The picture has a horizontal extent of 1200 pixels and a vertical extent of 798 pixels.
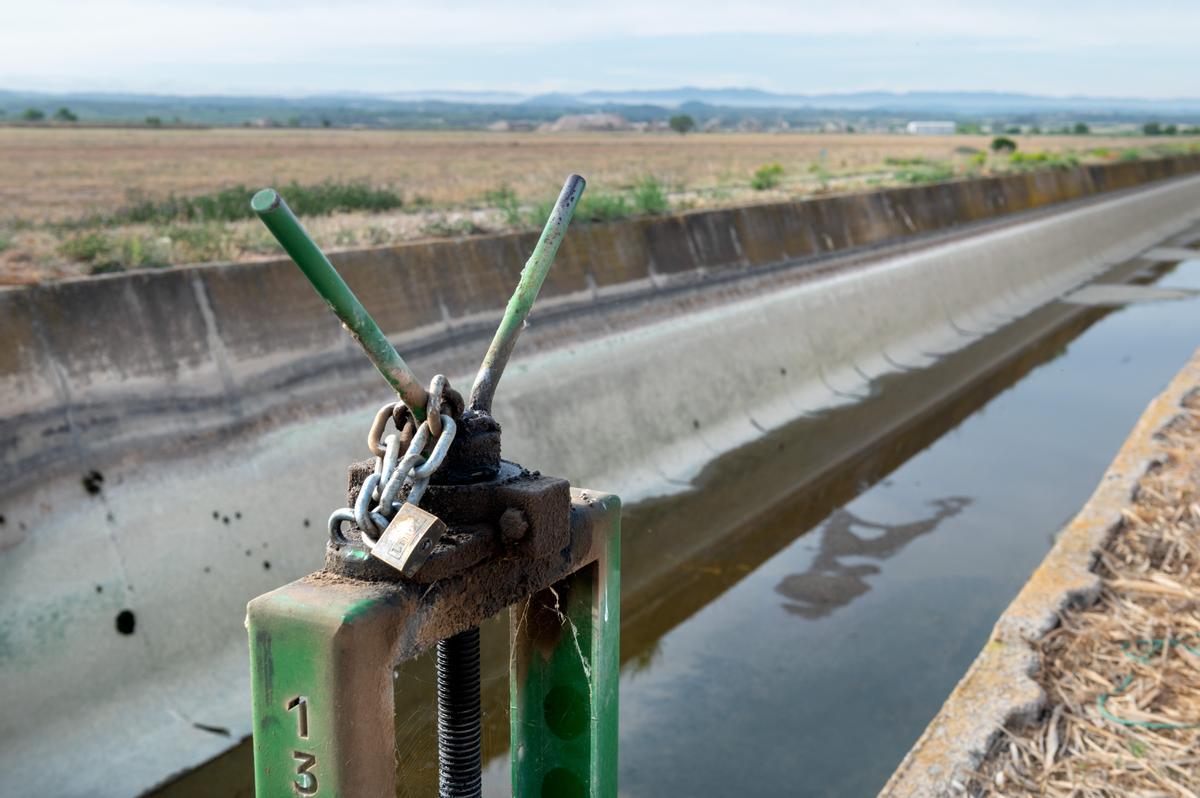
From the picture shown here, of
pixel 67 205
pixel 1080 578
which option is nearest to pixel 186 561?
pixel 1080 578

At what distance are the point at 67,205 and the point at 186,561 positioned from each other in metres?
20.2

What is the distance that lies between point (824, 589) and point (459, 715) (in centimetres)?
626

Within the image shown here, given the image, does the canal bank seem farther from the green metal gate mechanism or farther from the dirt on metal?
the green metal gate mechanism

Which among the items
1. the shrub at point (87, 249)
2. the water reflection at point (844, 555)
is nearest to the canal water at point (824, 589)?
the water reflection at point (844, 555)

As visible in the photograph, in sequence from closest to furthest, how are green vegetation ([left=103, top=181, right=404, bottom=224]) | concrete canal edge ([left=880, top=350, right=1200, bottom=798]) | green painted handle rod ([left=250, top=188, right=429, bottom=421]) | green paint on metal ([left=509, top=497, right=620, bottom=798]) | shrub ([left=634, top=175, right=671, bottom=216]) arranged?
1. green painted handle rod ([left=250, top=188, right=429, bottom=421])
2. green paint on metal ([left=509, top=497, right=620, bottom=798])
3. concrete canal edge ([left=880, top=350, right=1200, bottom=798])
4. shrub ([left=634, top=175, right=671, bottom=216])
5. green vegetation ([left=103, top=181, right=404, bottom=224])

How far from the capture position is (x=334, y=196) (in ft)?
62.4

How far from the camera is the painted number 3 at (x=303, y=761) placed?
2111 millimetres

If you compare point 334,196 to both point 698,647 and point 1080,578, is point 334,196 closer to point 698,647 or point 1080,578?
point 698,647

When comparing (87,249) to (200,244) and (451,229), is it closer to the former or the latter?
(200,244)

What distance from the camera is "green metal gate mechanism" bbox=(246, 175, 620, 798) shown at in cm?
209

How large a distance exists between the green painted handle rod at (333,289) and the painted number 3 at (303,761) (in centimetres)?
56

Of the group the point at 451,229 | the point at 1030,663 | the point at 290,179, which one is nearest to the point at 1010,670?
the point at 1030,663

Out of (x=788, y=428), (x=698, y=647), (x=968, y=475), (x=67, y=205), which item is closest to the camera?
(x=698, y=647)

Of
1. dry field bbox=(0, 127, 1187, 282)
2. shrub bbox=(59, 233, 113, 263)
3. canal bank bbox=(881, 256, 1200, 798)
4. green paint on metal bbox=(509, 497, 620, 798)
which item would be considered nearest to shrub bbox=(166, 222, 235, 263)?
dry field bbox=(0, 127, 1187, 282)
